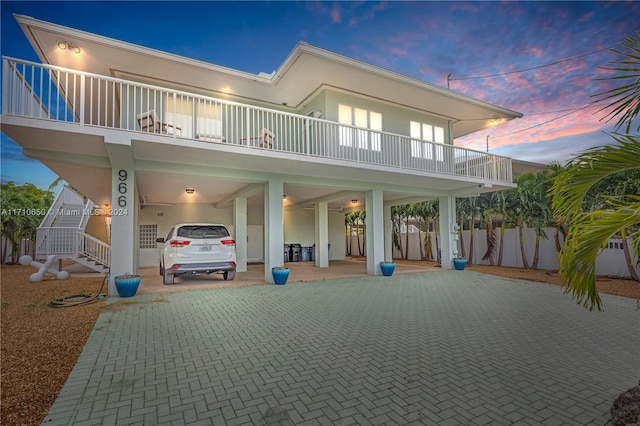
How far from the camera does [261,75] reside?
1094cm

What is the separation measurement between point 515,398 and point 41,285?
44.1ft

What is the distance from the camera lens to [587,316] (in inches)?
235

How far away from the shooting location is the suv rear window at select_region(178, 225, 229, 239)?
29.7 ft

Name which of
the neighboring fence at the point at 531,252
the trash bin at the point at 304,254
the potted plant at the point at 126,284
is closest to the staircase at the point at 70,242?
the potted plant at the point at 126,284

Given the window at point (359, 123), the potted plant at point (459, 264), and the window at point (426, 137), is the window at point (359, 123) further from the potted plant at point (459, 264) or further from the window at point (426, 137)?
the potted plant at point (459, 264)

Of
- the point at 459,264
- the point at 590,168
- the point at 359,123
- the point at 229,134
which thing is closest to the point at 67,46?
the point at 229,134

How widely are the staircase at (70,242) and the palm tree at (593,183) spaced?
568 inches

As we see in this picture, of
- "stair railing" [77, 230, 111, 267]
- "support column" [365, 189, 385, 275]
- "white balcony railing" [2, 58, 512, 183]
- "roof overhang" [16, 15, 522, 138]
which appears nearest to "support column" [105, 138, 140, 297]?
"white balcony railing" [2, 58, 512, 183]

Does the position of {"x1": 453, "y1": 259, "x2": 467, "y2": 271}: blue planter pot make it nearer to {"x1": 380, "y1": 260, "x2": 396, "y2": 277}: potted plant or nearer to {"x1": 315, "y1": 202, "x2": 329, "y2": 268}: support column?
{"x1": 380, "y1": 260, "x2": 396, "y2": 277}: potted plant

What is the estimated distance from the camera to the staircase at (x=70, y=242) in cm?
1130

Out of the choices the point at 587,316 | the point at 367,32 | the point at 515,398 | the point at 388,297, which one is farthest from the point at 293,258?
the point at 515,398

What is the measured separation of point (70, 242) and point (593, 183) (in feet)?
49.6

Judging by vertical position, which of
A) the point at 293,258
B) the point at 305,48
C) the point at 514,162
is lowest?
the point at 293,258

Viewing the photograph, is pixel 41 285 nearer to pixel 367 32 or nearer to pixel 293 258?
pixel 293 258
